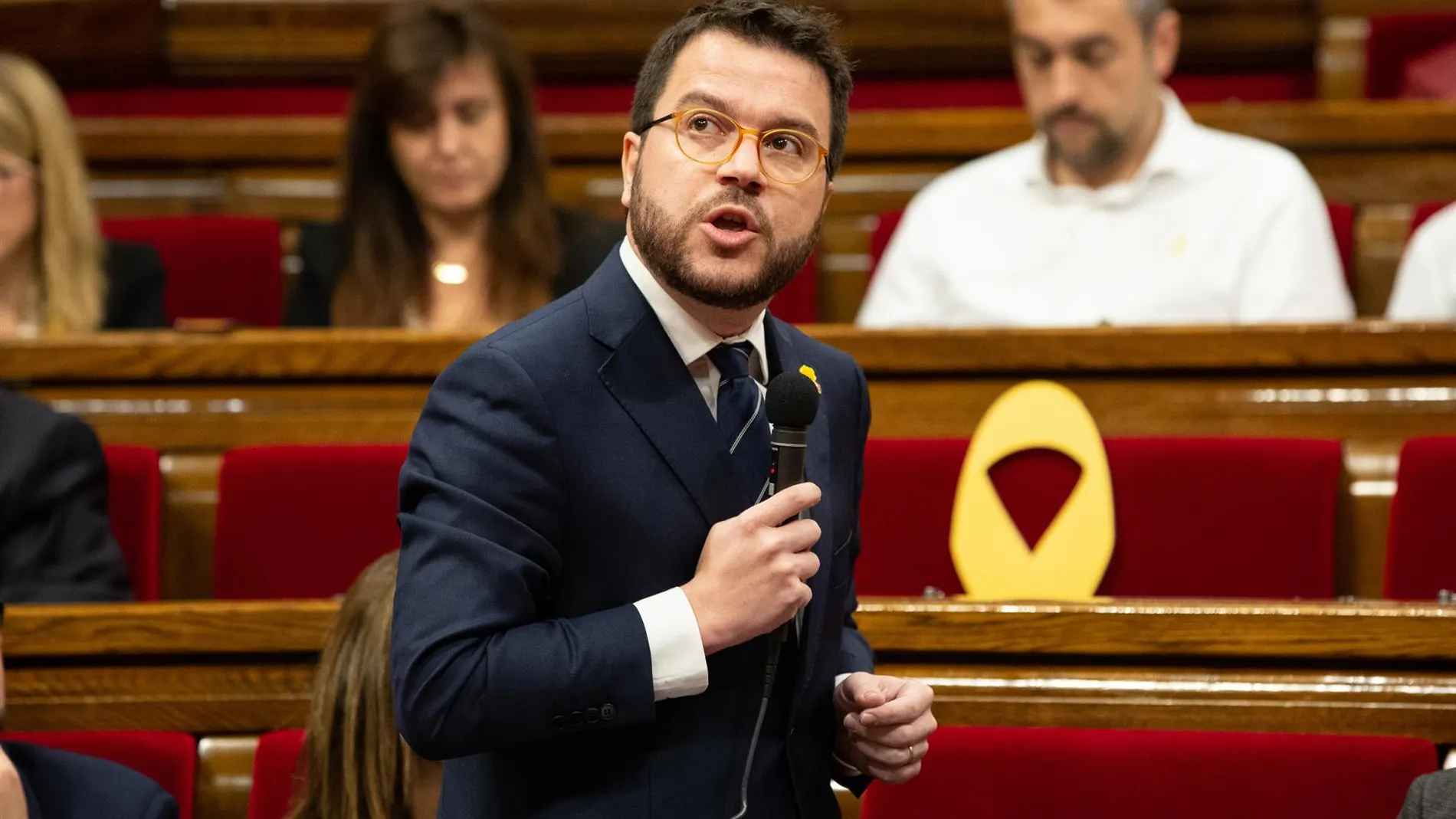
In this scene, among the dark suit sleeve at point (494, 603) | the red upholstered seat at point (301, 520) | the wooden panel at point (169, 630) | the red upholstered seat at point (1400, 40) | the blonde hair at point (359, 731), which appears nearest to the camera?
the dark suit sleeve at point (494, 603)

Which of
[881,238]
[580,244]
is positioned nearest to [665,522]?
[580,244]

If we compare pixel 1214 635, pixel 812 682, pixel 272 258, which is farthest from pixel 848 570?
pixel 272 258

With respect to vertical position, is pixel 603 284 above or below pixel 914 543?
above

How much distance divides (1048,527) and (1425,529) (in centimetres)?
13

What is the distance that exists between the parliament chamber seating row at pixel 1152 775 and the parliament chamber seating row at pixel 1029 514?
0.15 metres

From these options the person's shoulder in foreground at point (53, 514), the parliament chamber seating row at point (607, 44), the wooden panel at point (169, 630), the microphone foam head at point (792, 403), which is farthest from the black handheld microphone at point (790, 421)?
the parliament chamber seating row at point (607, 44)

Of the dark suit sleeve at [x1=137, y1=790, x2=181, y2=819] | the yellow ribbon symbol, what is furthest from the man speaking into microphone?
the yellow ribbon symbol

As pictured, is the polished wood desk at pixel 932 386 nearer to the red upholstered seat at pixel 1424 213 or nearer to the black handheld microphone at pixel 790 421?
the red upholstered seat at pixel 1424 213

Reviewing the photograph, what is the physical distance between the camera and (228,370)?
72cm

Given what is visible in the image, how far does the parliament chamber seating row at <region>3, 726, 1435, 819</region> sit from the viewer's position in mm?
465

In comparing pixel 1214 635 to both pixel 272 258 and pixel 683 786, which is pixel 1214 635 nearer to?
pixel 683 786

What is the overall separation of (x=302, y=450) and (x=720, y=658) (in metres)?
0.34

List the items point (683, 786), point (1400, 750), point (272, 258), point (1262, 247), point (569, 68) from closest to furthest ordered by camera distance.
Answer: point (683, 786) → point (1400, 750) → point (1262, 247) → point (272, 258) → point (569, 68)

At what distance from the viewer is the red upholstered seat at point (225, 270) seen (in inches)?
38.1
